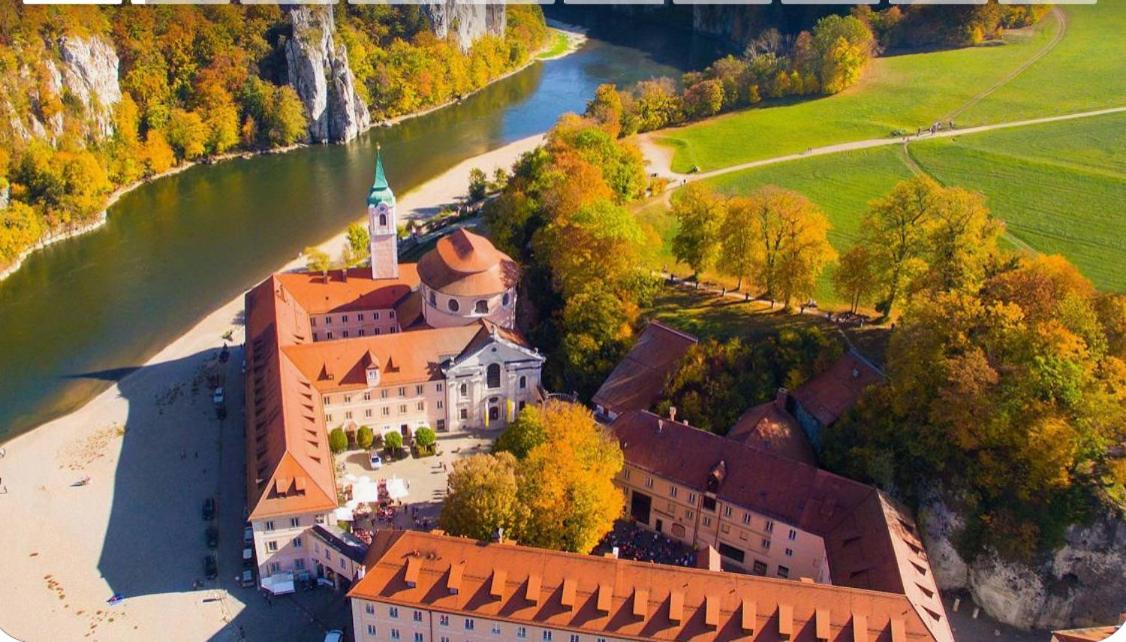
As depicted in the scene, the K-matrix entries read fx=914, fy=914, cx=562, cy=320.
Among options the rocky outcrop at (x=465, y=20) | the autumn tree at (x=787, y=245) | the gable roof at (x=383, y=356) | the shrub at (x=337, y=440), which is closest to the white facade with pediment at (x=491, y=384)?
the gable roof at (x=383, y=356)

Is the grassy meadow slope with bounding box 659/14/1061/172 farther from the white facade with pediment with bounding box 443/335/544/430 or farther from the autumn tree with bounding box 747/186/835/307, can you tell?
the white facade with pediment with bounding box 443/335/544/430

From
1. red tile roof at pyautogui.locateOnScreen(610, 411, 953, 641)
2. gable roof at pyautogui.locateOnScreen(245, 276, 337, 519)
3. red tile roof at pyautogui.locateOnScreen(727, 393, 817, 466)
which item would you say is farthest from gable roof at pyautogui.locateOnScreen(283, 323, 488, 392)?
red tile roof at pyautogui.locateOnScreen(727, 393, 817, 466)

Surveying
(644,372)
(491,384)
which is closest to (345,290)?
(491,384)

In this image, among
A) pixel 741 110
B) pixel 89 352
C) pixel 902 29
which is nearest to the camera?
pixel 89 352

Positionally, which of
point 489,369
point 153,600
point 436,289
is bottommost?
point 153,600

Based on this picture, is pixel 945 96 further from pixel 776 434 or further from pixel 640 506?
pixel 640 506

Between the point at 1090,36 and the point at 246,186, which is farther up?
the point at 1090,36

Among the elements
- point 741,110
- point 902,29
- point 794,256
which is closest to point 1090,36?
point 902,29

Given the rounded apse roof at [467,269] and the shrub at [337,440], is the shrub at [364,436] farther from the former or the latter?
the rounded apse roof at [467,269]

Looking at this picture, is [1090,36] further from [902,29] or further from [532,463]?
[532,463]
